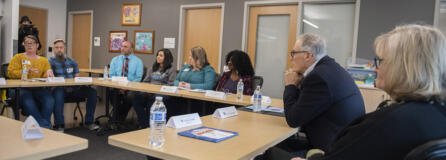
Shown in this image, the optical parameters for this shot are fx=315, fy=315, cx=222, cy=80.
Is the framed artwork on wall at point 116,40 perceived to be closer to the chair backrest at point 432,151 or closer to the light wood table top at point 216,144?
the light wood table top at point 216,144

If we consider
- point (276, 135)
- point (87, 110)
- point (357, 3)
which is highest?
point (357, 3)

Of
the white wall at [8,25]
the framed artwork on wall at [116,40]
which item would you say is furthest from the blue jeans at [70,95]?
the framed artwork on wall at [116,40]

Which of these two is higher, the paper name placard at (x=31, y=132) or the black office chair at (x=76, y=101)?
the paper name placard at (x=31, y=132)

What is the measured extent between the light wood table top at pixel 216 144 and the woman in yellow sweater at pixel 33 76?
249 cm

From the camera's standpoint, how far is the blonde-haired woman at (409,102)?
0.90 metres

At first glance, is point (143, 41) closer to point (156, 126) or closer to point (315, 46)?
point (315, 46)

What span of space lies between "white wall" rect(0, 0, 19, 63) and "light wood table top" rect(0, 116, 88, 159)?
181 inches

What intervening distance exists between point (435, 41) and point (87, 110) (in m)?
4.08

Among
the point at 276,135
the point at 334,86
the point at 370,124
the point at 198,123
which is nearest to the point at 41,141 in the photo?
the point at 198,123

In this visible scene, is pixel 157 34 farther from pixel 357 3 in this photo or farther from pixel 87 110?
pixel 357 3

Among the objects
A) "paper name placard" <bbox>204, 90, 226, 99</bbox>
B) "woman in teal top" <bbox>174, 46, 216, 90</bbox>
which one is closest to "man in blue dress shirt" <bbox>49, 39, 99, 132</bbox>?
"woman in teal top" <bbox>174, 46, 216, 90</bbox>

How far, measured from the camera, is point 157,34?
6305 millimetres

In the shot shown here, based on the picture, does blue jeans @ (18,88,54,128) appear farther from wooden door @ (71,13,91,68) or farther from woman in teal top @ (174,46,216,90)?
wooden door @ (71,13,91,68)

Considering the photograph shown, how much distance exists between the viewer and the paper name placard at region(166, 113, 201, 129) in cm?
171
